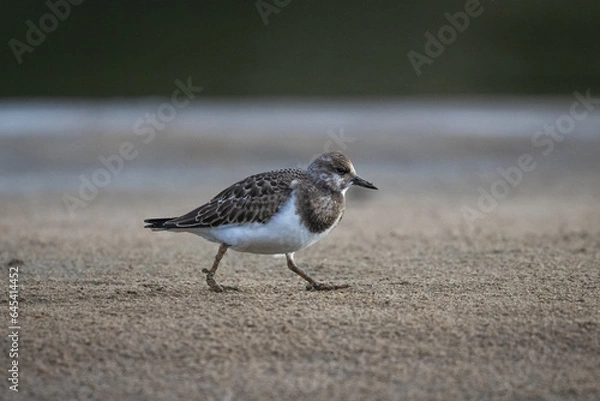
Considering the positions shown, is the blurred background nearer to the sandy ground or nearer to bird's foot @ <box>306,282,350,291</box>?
the sandy ground

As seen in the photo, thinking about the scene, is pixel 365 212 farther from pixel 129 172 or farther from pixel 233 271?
pixel 129 172

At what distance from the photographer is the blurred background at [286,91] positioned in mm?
15281

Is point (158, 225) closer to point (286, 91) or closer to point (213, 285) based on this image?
point (213, 285)

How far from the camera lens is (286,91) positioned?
72.5 feet

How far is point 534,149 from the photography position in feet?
53.2

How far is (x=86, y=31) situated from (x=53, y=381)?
→ 24811 millimetres

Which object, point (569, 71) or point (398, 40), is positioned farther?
point (398, 40)

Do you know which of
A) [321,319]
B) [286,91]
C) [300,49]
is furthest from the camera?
[300,49]

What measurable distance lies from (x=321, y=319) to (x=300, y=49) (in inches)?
834

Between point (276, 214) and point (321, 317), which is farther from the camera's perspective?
point (276, 214)

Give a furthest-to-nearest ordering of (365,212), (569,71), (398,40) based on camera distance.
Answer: (398,40)
(569,71)
(365,212)

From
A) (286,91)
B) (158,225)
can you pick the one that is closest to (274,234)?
(158,225)

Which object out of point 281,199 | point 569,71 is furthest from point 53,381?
point 569,71

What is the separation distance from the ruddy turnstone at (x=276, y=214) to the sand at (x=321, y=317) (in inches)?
14.0
